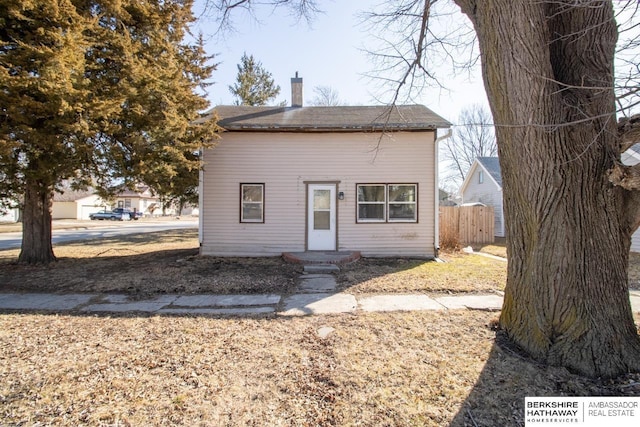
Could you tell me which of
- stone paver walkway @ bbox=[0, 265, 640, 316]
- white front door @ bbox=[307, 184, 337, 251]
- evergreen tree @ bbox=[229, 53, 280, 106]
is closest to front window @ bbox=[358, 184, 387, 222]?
white front door @ bbox=[307, 184, 337, 251]

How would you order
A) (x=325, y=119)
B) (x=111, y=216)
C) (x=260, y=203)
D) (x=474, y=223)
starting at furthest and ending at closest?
(x=111, y=216), (x=474, y=223), (x=325, y=119), (x=260, y=203)

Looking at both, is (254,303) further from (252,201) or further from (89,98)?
(89,98)

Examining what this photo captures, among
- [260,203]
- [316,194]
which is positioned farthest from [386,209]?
[260,203]

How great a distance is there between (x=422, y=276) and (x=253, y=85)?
24614mm

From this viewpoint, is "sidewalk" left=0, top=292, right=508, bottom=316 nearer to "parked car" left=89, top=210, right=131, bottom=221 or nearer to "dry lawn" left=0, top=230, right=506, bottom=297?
"dry lawn" left=0, top=230, right=506, bottom=297

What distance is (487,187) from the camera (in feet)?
66.0

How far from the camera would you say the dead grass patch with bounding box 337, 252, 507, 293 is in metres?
5.95

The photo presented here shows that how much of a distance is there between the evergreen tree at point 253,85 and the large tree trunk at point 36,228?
19.9 meters

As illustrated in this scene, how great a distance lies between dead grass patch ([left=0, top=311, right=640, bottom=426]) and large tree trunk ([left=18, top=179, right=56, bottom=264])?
5.06 meters

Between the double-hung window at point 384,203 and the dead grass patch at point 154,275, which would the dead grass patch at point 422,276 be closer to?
the double-hung window at point 384,203

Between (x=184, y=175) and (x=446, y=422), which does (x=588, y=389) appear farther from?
(x=184, y=175)

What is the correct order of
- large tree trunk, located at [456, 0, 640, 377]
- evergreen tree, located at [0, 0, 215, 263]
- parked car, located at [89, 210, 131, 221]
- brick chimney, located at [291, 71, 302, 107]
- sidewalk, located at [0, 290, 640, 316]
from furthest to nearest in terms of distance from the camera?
parked car, located at [89, 210, 131, 221] → brick chimney, located at [291, 71, 302, 107] → evergreen tree, located at [0, 0, 215, 263] → sidewalk, located at [0, 290, 640, 316] → large tree trunk, located at [456, 0, 640, 377]

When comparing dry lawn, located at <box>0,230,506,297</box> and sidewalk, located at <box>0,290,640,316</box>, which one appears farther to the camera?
dry lawn, located at <box>0,230,506,297</box>

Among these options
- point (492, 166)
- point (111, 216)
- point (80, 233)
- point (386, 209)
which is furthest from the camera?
point (111, 216)
